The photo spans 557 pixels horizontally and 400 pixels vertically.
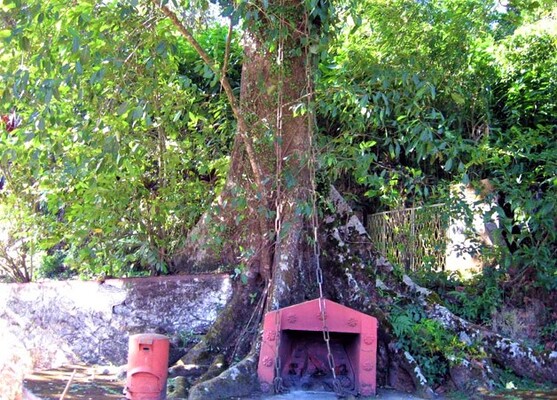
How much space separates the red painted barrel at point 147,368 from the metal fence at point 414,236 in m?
3.96

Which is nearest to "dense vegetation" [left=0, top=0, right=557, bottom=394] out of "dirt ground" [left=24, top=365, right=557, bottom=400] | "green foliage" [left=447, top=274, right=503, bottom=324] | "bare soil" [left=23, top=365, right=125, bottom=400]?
"green foliage" [left=447, top=274, right=503, bottom=324]

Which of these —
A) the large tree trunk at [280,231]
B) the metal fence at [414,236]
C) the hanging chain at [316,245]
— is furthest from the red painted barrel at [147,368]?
the metal fence at [414,236]

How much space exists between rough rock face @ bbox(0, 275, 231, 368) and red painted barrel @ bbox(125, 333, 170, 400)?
1.59m

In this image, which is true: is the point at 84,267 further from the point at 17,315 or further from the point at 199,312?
the point at 199,312

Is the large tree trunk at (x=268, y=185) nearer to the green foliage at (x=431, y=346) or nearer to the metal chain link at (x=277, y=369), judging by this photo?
the metal chain link at (x=277, y=369)

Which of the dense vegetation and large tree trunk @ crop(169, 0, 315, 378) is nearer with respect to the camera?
the dense vegetation

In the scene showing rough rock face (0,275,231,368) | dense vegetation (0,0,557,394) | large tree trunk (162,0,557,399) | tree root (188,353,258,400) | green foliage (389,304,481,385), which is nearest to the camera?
tree root (188,353,258,400)

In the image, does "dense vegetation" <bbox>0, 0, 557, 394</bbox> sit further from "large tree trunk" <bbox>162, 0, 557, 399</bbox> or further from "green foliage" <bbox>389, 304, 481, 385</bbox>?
"large tree trunk" <bbox>162, 0, 557, 399</bbox>

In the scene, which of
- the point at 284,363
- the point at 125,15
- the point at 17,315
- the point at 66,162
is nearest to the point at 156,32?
the point at 125,15

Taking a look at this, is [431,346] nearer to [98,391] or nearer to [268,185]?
[268,185]

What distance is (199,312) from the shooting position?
6.94 meters

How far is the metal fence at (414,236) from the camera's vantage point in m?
8.23

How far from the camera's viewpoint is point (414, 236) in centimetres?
863

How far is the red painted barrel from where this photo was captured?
5.16 metres
